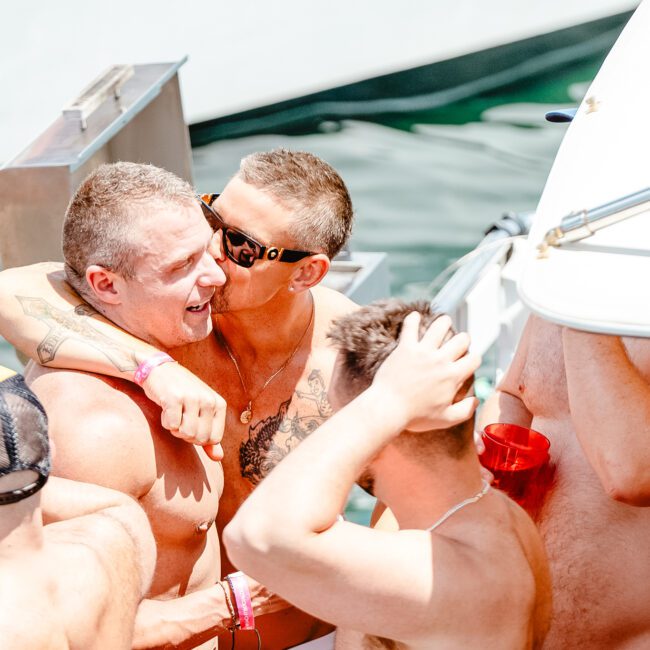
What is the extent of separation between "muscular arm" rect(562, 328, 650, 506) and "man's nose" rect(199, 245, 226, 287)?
836 mm

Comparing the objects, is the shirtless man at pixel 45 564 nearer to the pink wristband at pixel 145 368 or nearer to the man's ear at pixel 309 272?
the pink wristband at pixel 145 368

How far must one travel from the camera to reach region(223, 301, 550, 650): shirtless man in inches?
52.6

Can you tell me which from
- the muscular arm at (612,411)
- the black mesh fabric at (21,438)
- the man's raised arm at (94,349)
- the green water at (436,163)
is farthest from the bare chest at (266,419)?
the green water at (436,163)

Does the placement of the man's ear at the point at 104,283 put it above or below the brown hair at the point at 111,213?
below

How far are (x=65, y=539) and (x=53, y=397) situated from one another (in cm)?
50

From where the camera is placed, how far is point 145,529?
173 centimetres

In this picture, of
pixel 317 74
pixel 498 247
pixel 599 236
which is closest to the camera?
pixel 599 236

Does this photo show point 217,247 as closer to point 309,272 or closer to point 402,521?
point 309,272

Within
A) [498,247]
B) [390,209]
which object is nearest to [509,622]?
[498,247]

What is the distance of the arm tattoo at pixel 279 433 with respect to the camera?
7.83 ft

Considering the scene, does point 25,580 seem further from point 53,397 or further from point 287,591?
point 53,397

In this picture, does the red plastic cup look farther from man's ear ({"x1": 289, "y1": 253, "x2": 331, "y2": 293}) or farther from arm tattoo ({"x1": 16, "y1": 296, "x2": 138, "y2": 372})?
arm tattoo ({"x1": 16, "y1": 296, "x2": 138, "y2": 372})

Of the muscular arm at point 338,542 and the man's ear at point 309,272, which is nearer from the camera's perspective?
the muscular arm at point 338,542

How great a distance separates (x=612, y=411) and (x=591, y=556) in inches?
15.6
